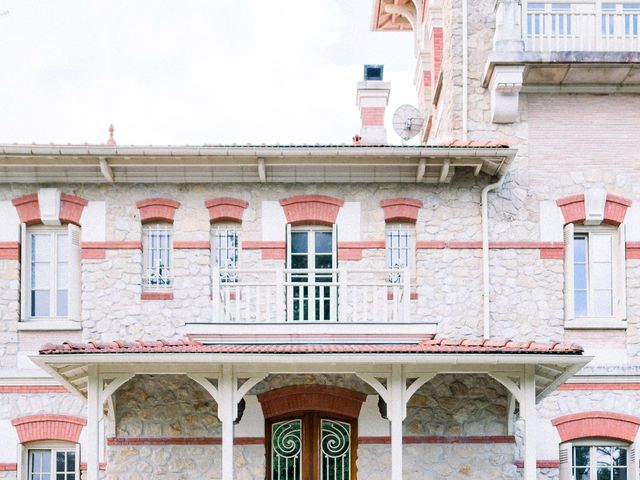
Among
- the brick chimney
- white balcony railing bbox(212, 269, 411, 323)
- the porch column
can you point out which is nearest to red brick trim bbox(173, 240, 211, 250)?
white balcony railing bbox(212, 269, 411, 323)

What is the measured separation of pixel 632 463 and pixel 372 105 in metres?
7.58

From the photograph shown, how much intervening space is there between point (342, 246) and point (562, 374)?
4.29 metres

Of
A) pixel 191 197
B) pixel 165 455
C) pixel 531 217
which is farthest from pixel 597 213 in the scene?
pixel 165 455

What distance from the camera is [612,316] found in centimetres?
1753

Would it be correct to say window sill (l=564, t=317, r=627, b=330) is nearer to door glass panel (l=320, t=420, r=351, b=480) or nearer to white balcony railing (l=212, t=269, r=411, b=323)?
white balcony railing (l=212, t=269, r=411, b=323)

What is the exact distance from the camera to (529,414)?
46.8 ft

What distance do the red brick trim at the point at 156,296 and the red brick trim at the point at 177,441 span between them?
7.22ft

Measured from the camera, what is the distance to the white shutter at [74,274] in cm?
1742

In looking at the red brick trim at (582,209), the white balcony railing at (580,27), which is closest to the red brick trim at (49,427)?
the red brick trim at (582,209)

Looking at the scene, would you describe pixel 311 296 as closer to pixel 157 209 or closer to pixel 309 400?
pixel 309 400

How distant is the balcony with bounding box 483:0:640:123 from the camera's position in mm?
17375

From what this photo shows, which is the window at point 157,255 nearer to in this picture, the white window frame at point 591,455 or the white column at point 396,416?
the white column at point 396,416

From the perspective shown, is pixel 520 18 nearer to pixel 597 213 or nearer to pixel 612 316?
pixel 597 213

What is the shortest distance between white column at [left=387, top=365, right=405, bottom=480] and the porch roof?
138mm
